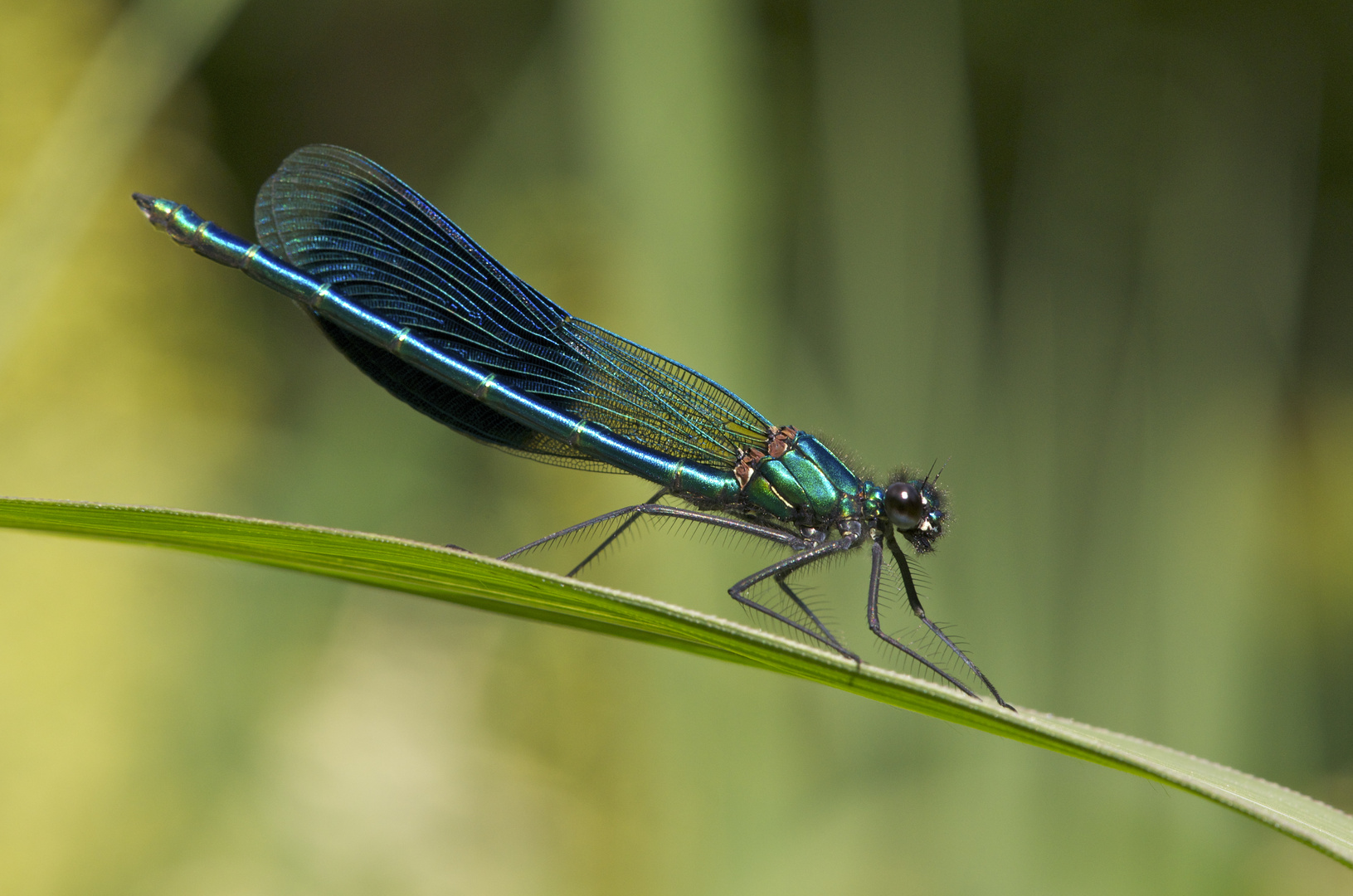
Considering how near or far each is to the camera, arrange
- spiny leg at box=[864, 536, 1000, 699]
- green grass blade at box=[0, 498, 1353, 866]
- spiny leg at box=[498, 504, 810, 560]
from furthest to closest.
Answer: spiny leg at box=[498, 504, 810, 560], spiny leg at box=[864, 536, 1000, 699], green grass blade at box=[0, 498, 1353, 866]

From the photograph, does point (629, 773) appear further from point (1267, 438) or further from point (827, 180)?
point (1267, 438)

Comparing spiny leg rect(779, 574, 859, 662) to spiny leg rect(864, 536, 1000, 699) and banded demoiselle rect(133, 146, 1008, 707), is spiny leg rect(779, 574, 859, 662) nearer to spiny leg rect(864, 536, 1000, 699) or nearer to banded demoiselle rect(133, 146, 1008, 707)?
spiny leg rect(864, 536, 1000, 699)

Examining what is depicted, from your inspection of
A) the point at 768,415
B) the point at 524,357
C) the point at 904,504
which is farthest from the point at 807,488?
the point at 524,357

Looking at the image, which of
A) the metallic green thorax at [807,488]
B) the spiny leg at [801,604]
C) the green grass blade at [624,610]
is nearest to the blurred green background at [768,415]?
the spiny leg at [801,604]

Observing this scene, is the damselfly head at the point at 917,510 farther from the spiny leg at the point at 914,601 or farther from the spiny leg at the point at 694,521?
the spiny leg at the point at 694,521

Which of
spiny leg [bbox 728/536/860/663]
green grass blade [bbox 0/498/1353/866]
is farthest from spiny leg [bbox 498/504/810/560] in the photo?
green grass blade [bbox 0/498/1353/866]

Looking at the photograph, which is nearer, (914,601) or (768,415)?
(914,601)

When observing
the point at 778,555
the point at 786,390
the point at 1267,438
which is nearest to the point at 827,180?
the point at 786,390

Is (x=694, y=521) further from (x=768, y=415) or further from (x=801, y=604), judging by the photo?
(x=768, y=415)

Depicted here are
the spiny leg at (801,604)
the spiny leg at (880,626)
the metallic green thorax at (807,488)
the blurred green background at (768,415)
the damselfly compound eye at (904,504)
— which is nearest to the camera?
the spiny leg at (880,626)
